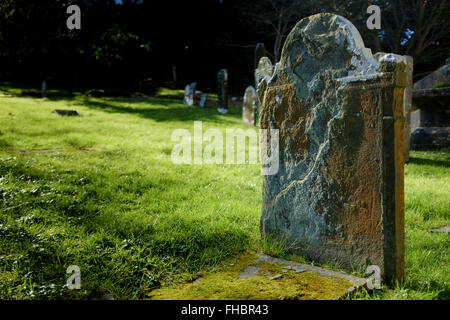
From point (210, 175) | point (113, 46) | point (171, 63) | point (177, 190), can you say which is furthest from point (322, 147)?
point (171, 63)

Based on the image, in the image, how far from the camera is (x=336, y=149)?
2859 mm

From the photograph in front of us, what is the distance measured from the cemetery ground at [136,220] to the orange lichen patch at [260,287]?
0.43ft

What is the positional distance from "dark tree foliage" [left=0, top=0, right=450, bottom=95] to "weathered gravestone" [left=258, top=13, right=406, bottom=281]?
1523cm

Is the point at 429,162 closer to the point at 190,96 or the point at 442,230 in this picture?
the point at 442,230

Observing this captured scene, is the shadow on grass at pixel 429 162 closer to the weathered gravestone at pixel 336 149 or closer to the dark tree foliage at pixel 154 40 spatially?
the weathered gravestone at pixel 336 149

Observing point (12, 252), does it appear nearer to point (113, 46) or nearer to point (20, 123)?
point (20, 123)

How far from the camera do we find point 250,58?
2916 cm

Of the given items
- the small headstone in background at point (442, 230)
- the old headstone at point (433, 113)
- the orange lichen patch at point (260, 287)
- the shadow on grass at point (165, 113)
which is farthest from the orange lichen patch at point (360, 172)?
the shadow on grass at point (165, 113)

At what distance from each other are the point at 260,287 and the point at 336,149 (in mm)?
1238

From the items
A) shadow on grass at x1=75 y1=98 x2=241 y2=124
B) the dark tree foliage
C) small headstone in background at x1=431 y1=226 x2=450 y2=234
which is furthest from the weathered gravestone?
the dark tree foliage

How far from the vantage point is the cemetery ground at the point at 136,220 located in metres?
2.67

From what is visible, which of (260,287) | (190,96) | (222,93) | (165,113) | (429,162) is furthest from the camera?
(190,96)

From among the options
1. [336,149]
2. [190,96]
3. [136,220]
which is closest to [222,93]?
[190,96]

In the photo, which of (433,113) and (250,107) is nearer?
(433,113)
